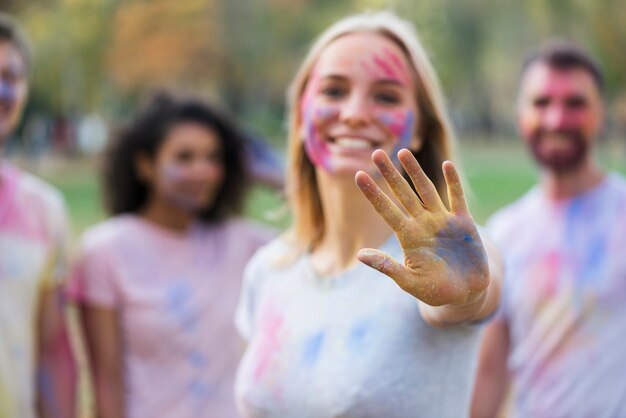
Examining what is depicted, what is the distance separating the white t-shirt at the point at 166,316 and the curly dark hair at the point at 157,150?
296 millimetres

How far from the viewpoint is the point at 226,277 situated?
363cm

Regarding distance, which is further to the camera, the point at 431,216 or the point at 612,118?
the point at 612,118

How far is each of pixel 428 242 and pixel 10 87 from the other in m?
2.06

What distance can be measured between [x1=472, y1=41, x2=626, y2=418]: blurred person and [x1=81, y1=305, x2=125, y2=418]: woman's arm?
1.44 meters

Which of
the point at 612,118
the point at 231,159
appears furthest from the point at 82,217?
the point at 612,118

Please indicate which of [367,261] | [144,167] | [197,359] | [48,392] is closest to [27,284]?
[48,392]

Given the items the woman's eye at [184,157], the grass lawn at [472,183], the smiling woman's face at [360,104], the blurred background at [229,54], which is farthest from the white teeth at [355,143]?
the blurred background at [229,54]

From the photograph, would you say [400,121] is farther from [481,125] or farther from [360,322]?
[481,125]

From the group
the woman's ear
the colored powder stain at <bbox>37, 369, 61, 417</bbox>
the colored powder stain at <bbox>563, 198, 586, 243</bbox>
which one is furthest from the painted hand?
the woman's ear

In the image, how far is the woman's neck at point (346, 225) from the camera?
2287 mm

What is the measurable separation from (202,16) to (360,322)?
82.4ft

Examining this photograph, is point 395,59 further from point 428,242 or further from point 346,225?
point 428,242

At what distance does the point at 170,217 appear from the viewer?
3781 mm

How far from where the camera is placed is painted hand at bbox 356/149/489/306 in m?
1.79
